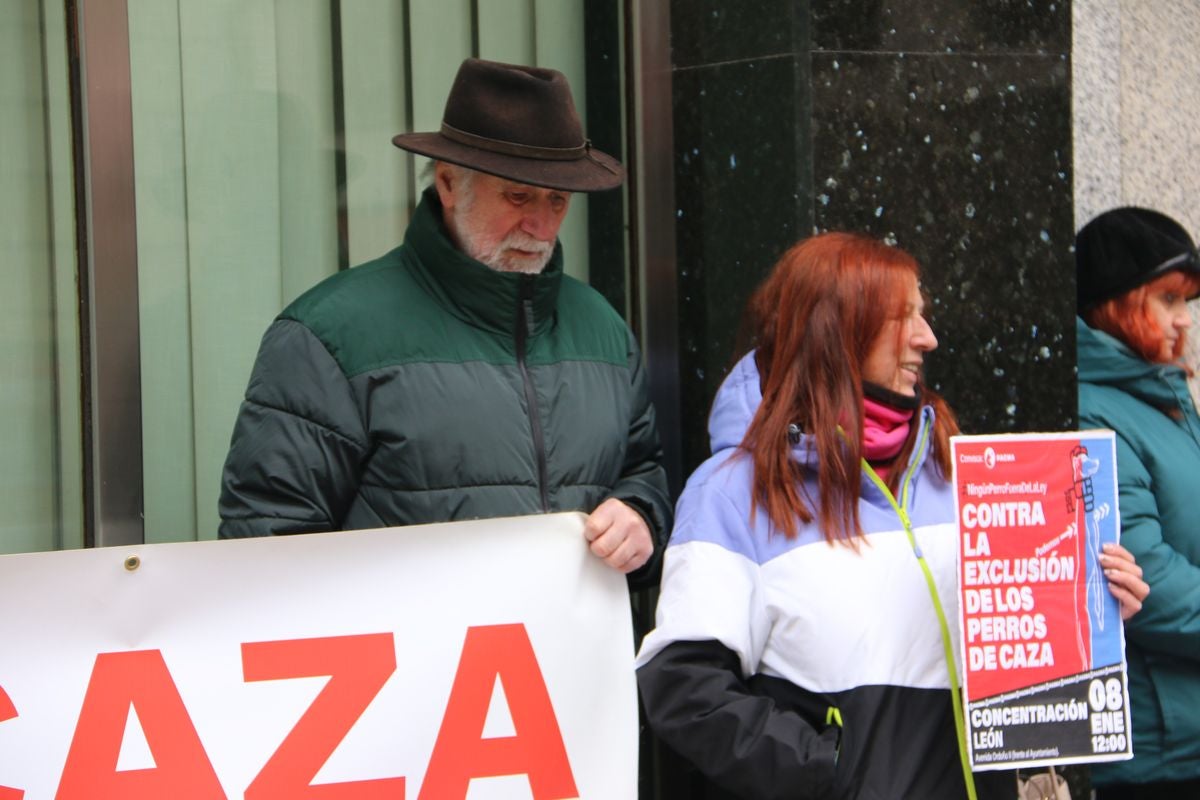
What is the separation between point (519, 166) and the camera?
10.3ft

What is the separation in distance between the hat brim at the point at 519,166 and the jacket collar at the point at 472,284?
0.40ft

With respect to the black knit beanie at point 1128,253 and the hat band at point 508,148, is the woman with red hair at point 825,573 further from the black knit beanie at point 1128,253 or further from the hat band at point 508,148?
the black knit beanie at point 1128,253

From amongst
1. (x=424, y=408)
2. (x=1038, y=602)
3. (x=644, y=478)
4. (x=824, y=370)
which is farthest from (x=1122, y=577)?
(x=424, y=408)

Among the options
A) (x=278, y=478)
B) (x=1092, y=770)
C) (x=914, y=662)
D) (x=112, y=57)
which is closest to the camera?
(x=914, y=662)

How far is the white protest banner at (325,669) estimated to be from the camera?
9.07 ft

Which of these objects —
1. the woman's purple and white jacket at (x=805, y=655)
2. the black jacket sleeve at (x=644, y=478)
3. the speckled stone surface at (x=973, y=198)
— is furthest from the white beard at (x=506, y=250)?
the speckled stone surface at (x=973, y=198)

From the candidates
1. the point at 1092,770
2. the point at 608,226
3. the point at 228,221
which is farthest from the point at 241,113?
the point at 1092,770

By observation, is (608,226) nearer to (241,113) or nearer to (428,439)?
(241,113)

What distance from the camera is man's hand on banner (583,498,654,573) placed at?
3.02 meters

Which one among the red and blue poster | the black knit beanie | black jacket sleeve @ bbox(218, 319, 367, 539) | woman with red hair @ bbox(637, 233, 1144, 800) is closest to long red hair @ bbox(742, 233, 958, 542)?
woman with red hair @ bbox(637, 233, 1144, 800)

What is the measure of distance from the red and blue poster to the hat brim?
943 mm

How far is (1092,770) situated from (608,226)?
69.9 inches

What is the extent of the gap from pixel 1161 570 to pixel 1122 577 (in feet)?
2.88

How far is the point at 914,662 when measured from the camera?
2680 millimetres
